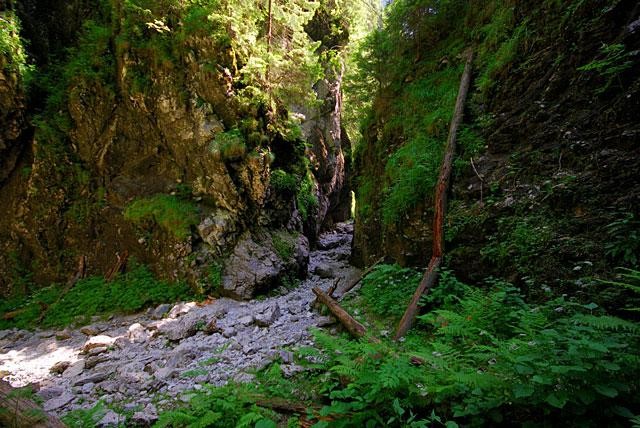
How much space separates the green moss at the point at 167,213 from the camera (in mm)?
9891

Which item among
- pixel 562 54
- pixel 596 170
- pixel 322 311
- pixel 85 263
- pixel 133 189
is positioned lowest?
pixel 322 311

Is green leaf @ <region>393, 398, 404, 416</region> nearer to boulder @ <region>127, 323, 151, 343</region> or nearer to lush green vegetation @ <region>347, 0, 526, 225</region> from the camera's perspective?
lush green vegetation @ <region>347, 0, 526, 225</region>

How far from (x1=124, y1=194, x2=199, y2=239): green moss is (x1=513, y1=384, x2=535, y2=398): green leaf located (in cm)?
962

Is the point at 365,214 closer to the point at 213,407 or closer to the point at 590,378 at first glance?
the point at 213,407

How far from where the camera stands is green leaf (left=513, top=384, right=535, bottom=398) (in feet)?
5.94

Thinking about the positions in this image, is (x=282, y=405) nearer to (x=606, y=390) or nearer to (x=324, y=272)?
(x=606, y=390)

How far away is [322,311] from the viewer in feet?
22.9

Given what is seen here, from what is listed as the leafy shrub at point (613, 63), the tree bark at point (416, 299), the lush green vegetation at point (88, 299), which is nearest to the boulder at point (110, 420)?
→ the tree bark at point (416, 299)

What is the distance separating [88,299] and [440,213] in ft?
33.8

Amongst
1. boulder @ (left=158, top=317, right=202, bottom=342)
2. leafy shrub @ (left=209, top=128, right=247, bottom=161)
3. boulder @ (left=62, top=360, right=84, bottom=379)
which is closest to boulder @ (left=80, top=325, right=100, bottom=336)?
boulder @ (left=158, top=317, right=202, bottom=342)

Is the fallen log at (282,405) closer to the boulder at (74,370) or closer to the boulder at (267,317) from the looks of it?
the boulder at (267,317)

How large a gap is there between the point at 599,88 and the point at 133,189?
1256 cm

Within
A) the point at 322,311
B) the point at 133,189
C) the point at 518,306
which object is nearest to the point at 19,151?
the point at 133,189

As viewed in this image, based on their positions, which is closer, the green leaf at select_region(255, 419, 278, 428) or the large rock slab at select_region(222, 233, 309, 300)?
the green leaf at select_region(255, 419, 278, 428)
